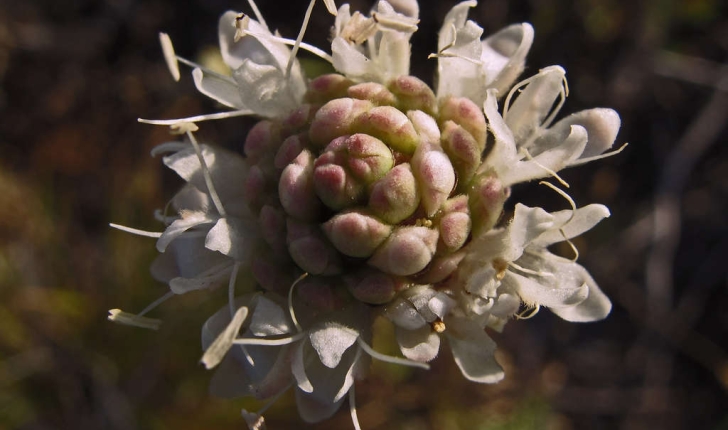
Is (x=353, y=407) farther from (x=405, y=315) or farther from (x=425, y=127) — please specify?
(x=425, y=127)

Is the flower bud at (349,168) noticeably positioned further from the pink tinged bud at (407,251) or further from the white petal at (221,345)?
the white petal at (221,345)

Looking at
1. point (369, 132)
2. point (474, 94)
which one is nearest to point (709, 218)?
point (474, 94)

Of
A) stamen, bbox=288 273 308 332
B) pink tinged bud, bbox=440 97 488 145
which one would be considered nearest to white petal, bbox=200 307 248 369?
stamen, bbox=288 273 308 332

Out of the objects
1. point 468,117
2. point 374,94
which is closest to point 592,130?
point 468,117

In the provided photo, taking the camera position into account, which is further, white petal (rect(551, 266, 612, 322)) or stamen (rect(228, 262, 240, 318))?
white petal (rect(551, 266, 612, 322))

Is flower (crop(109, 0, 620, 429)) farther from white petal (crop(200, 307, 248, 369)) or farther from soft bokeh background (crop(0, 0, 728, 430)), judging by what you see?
soft bokeh background (crop(0, 0, 728, 430))

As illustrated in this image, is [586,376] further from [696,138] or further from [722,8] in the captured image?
[722,8]
